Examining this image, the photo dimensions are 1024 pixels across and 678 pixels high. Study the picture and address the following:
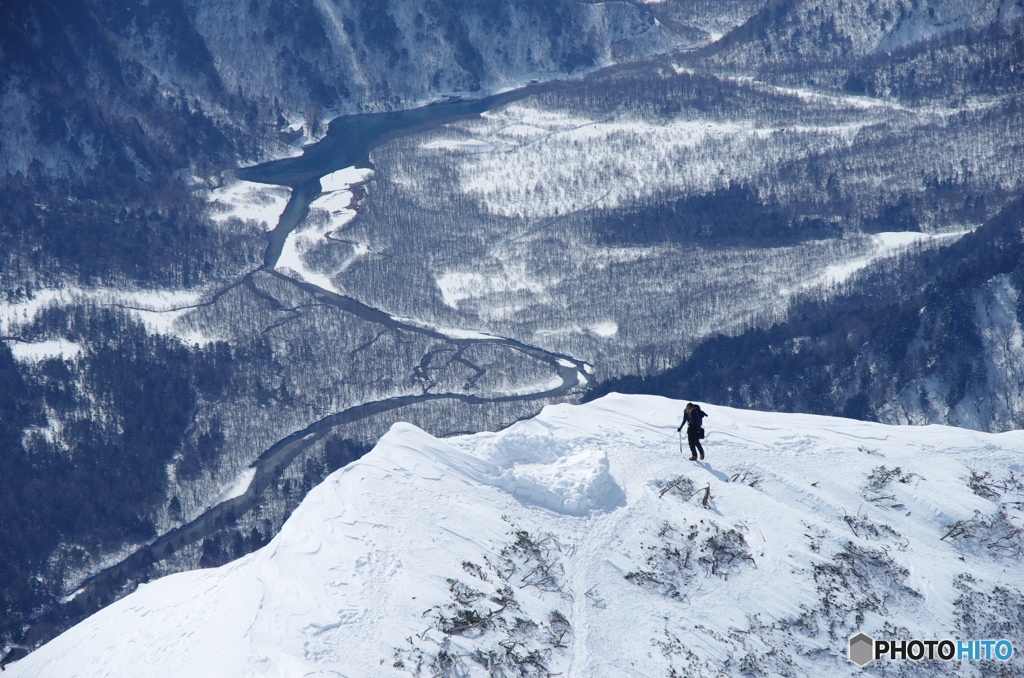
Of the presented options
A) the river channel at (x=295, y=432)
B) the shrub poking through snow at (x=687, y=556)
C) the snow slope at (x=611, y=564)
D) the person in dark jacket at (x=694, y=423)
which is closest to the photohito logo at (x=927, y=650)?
the snow slope at (x=611, y=564)

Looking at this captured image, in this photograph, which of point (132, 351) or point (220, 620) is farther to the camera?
point (132, 351)

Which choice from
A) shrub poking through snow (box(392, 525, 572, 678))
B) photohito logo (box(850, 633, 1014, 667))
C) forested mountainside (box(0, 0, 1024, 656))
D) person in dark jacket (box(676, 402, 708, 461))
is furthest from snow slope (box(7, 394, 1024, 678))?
forested mountainside (box(0, 0, 1024, 656))

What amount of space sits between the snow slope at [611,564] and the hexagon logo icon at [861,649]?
14.3 inches

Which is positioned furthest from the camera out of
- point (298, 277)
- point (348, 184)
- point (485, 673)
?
point (348, 184)

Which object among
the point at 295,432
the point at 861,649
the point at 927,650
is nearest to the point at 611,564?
the point at 861,649

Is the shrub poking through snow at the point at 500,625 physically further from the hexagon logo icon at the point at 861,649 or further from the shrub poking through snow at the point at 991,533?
the shrub poking through snow at the point at 991,533

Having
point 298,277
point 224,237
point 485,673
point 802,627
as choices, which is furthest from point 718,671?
point 224,237

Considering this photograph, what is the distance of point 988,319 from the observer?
365ft

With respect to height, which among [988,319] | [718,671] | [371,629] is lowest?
[988,319]

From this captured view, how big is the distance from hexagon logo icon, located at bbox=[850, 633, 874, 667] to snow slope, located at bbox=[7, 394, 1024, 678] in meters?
0.36

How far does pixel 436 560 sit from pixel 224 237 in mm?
148622

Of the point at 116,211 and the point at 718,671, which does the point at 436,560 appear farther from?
the point at 116,211

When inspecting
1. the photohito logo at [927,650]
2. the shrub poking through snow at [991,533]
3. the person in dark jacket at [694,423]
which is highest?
the person in dark jacket at [694,423]

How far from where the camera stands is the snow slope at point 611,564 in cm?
3894
